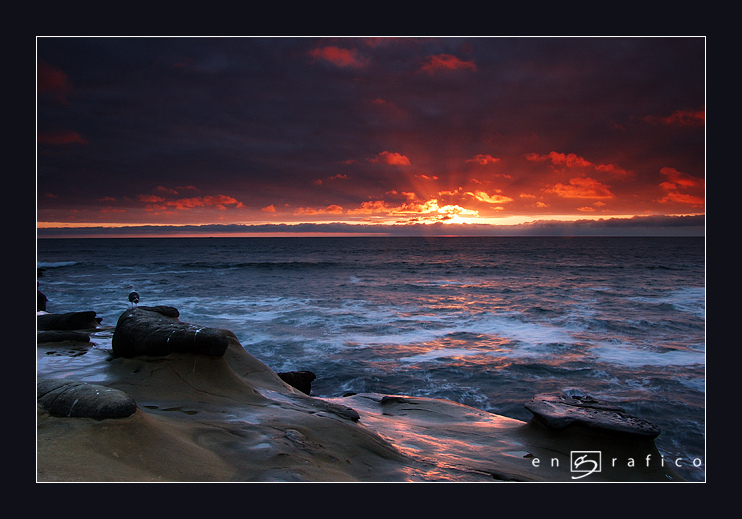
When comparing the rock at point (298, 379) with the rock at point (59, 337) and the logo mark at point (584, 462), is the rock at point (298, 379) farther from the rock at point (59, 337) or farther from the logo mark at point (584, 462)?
the logo mark at point (584, 462)

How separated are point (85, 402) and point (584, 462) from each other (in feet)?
14.9

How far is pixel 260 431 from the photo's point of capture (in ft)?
12.6

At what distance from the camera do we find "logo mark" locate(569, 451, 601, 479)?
3.99 metres

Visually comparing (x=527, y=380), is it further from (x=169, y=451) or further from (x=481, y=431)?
(x=169, y=451)

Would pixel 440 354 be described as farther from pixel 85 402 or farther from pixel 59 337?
pixel 85 402

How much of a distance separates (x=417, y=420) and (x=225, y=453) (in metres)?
3.17

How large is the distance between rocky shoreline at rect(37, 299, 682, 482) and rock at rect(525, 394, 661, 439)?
0.05 feet

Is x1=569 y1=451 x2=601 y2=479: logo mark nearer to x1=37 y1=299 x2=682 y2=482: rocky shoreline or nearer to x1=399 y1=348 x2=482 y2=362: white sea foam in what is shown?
x1=37 y1=299 x2=682 y2=482: rocky shoreline

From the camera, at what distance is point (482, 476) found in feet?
12.6

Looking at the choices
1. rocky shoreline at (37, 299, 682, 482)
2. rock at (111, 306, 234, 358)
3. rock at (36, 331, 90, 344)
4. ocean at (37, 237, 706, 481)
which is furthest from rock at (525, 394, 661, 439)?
rock at (36, 331, 90, 344)

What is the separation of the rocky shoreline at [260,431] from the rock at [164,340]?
0.04 feet

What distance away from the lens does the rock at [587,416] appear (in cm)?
468

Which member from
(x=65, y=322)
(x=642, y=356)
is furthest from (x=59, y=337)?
(x=642, y=356)

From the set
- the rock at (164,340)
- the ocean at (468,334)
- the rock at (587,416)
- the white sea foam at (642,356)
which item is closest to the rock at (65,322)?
the ocean at (468,334)
